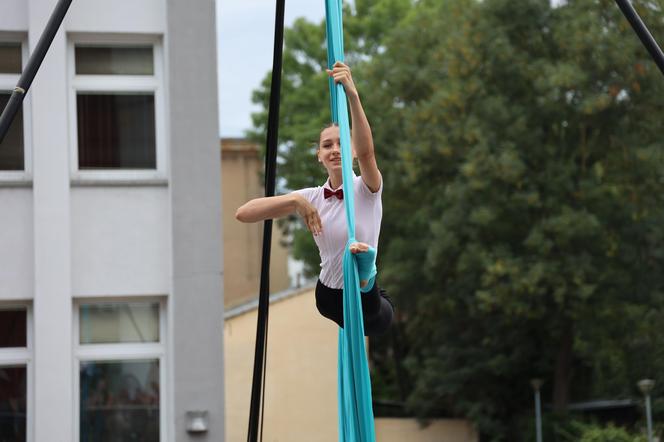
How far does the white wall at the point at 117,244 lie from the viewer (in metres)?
11.5

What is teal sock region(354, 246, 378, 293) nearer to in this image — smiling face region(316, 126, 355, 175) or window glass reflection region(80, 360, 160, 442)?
smiling face region(316, 126, 355, 175)

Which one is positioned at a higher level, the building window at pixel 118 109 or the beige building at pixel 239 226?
the beige building at pixel 239 226

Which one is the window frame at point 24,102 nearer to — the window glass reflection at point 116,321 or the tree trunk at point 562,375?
the window glass reflection at point 116,321

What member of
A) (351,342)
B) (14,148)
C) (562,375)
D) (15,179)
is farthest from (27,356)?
(562,375)

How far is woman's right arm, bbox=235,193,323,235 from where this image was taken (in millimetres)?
5012

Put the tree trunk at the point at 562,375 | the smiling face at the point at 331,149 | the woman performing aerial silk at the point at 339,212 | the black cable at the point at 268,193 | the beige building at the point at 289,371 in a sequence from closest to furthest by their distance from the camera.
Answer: the woman performing aerial silk at the point at 339,212
the smiling face at the point at 331,149
the black cable at the point at 268,193
the beige building at the point at 289,371
the tree trunk at the point at 562,375

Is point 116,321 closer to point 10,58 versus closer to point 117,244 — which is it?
point 117,244

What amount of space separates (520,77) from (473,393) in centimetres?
695

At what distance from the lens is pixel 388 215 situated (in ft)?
91.1

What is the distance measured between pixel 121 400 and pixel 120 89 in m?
2.76

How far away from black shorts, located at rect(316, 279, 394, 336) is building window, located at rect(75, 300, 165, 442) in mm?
6281

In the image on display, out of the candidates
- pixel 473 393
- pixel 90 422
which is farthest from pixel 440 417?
pixel 90 422

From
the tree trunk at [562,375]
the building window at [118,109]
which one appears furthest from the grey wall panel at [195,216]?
the tree trunk at [562,375]

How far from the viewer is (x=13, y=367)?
1148 cm
